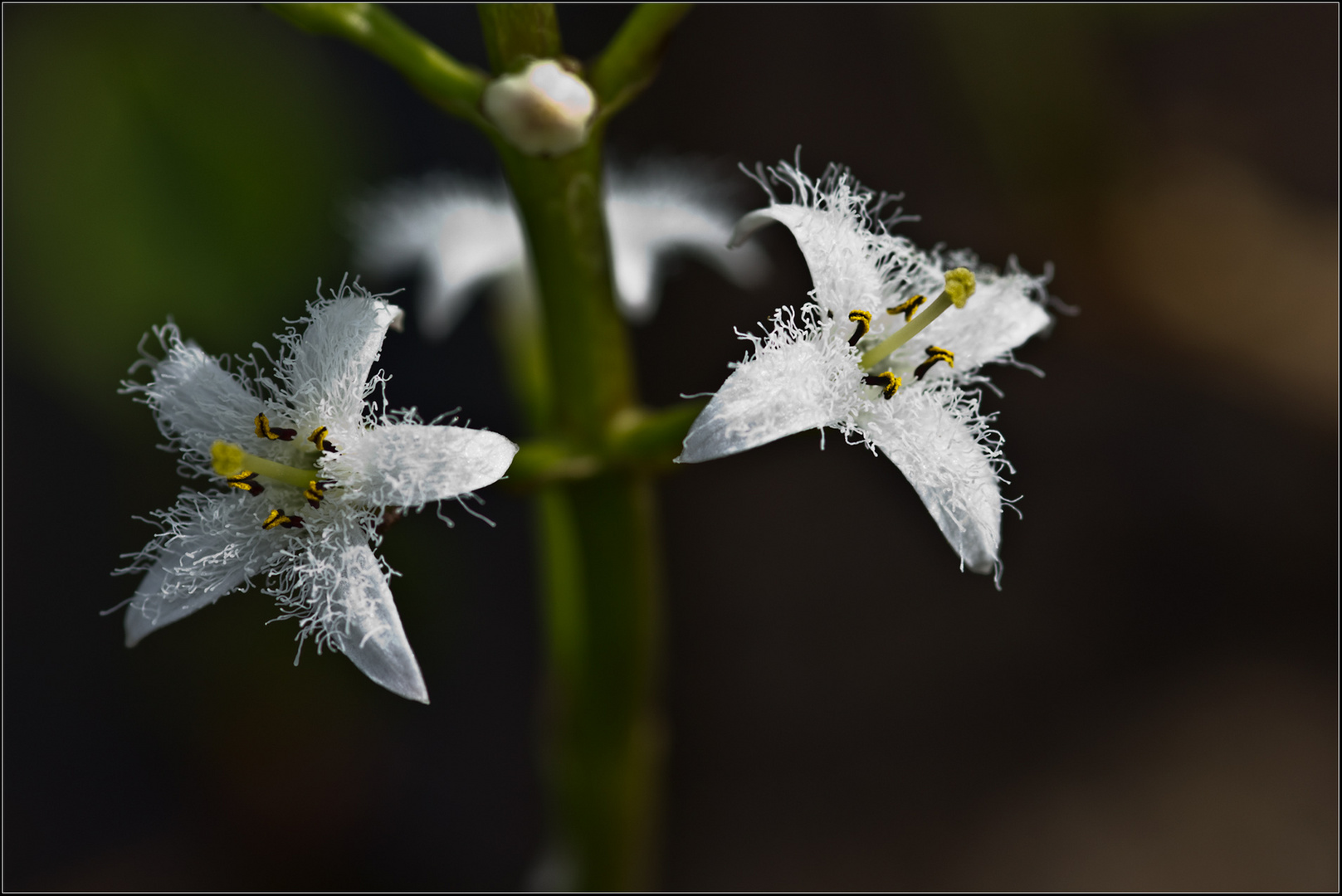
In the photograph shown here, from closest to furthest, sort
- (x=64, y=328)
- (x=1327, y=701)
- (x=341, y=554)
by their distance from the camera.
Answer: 1. (x=341, y=554)
2. (x=64, y=328)
3. (x=1327, y=701)

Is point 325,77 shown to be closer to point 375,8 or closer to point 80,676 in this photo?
point 375,8

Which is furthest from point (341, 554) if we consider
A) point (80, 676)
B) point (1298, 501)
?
point (1298, 501)

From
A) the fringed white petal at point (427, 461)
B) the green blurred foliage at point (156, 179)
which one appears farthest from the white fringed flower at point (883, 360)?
the green blurred foliage at point (156, 179)

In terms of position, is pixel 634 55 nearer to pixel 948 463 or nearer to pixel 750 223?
pixel 750 223

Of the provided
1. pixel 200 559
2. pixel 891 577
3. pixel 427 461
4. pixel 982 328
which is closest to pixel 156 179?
pixel 200 559

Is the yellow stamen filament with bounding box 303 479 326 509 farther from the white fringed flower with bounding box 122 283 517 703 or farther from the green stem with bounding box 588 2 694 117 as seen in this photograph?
the green stem with bounding box 588 2 694 117

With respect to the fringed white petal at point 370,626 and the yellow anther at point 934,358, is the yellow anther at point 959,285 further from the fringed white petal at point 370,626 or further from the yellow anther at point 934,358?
the fringed white petal at point 370,626
